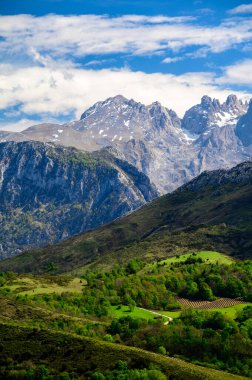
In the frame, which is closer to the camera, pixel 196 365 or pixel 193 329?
pixel 196 365

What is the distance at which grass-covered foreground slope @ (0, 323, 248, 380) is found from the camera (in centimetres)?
14588

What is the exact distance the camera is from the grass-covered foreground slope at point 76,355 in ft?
479

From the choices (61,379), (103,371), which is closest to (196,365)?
(103,371)

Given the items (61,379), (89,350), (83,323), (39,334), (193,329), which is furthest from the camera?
(83,323)

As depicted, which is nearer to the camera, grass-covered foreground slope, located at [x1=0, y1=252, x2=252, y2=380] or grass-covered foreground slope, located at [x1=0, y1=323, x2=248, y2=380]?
grass-covered foreground slope, located at [x1=0, y1=323, x2=248, y2=380]

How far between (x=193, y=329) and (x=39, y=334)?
46808mm

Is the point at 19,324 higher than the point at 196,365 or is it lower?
higher

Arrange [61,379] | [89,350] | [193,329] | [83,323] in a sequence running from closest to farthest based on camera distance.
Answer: [61,379], [89,350], [193,329], [83,323]

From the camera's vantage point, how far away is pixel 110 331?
18850 centimetres

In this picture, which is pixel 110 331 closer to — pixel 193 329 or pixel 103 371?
pixel 193 329

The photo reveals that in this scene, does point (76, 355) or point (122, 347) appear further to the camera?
point (122, 347)

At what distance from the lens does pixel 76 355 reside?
508 ft

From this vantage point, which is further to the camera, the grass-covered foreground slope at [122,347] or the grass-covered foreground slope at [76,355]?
the grass-covered foreground slope at [122,347]

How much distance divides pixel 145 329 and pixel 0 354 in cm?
4700
